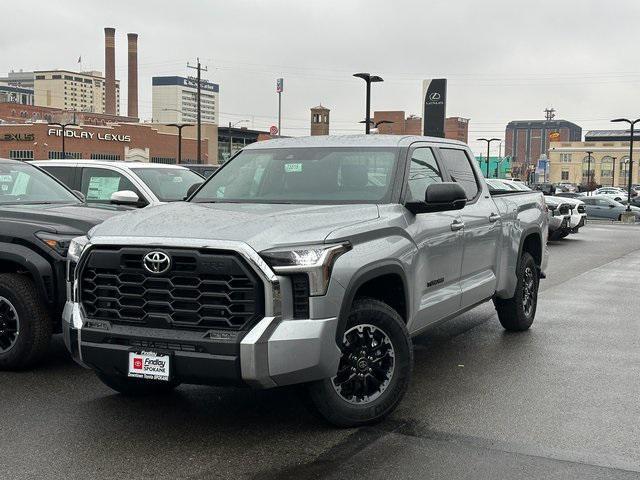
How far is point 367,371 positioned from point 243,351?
1.01 meters

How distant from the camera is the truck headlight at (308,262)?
4410 mm

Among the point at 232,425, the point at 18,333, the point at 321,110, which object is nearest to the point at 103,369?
the point at 232,425

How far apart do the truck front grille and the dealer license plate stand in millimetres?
185

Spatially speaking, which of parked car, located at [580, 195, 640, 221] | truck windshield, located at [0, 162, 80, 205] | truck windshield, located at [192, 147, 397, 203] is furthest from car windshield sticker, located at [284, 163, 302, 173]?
parked car, located at [580, 195, 640, 221]

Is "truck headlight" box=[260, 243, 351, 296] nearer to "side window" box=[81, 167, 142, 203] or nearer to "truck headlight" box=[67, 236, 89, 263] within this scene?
"truck headlight" box=[67, 236, 89, 263]

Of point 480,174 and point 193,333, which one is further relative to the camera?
point 480,174

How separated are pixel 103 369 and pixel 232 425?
92 cm

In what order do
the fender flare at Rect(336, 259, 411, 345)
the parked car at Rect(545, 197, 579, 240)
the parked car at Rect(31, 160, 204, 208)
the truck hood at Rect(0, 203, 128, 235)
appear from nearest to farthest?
1. the fender flare at Rect(336, 259, 411, 345)
2. the truck hood at Rect(0, 203, 128, 235)
3. the parked car at Rect(31, 160, 204, 208)
4. the parked car at Rect(545, 197, 579, 240)

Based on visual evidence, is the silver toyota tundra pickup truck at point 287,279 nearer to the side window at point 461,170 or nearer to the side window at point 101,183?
the side window at point 461,170

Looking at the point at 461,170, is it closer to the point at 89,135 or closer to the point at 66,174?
the point at 66,174

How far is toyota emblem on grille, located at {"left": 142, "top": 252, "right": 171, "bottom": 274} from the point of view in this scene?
4527 mm

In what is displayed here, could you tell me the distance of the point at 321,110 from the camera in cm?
7681

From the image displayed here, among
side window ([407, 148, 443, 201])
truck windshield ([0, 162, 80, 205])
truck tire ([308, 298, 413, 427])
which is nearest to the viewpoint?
truck tire ([308, 298, 413, 427])

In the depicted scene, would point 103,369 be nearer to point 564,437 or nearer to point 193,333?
point 193,333
